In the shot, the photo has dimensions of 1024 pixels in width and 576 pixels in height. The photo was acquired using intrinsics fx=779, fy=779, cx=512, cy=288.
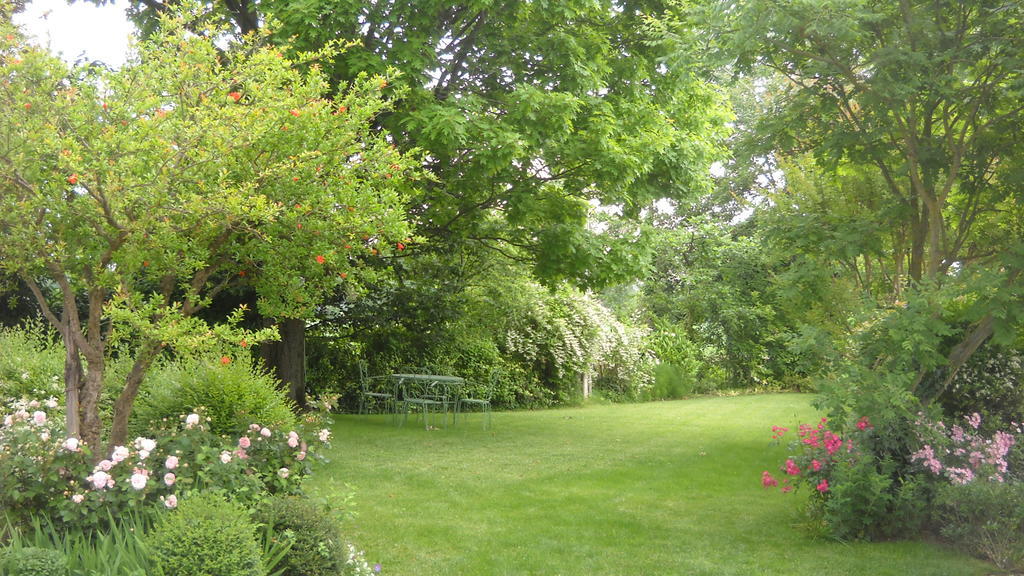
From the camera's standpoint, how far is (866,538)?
5367 mm

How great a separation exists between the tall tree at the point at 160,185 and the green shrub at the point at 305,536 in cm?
92

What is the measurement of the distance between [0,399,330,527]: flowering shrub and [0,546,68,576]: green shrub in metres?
0.59

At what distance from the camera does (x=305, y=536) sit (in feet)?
12.6

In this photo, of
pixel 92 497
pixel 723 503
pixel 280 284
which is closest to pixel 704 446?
pixel 723 503

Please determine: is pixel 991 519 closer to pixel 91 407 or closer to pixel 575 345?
pixel 91 407

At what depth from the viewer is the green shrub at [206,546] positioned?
3152mm

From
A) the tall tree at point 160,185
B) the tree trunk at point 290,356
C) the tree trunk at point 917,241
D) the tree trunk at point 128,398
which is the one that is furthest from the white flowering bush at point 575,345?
the tree trunk at point 128,398

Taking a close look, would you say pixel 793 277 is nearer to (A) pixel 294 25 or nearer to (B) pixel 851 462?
(B) pixel 851 462

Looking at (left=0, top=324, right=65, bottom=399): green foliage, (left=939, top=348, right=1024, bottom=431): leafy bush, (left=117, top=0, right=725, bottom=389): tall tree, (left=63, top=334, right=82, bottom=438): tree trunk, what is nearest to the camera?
(left=63, top=334, right=82, bottom=438): tree trunk

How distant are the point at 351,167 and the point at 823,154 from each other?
11.9 feet

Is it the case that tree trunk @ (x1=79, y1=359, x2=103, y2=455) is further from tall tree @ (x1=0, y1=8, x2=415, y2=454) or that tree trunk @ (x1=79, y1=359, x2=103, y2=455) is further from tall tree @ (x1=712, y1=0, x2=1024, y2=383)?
tall tree @ (x1=712, y1=0, x2=1024, y2=383)

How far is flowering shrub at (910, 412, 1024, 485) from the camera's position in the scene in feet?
16.0

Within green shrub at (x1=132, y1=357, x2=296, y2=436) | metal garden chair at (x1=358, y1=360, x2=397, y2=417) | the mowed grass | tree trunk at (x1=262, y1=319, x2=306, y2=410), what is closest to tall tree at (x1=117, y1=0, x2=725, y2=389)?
tree trunk at (x1=262, y1=319, x2=306, y2=410)

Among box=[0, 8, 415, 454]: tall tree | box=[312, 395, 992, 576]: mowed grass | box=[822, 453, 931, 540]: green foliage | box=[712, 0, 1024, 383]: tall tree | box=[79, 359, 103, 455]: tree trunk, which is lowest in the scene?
box=[312, 395, 992, 576]: mowed grass
